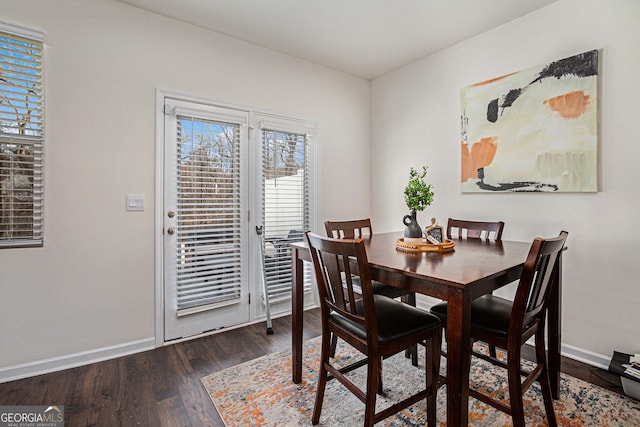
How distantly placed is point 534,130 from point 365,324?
2170 mm

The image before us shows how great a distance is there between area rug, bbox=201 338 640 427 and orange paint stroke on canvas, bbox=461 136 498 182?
1.62 metres

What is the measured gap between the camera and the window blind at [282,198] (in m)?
3.10

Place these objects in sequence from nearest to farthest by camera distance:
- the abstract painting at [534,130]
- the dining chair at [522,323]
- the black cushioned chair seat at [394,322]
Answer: the dining chair at [522,323]
the black cushioned chair seat at [394,322]
the abstract painting at [534,130]

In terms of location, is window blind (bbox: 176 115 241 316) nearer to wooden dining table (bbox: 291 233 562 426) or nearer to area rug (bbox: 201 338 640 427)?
area rug (bbox: 201 338 640 427)

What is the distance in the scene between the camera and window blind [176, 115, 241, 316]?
2.66m

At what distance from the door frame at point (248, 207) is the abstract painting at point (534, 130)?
1516mm

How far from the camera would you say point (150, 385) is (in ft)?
6.59

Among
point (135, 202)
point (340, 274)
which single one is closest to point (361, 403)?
point (340, 274)

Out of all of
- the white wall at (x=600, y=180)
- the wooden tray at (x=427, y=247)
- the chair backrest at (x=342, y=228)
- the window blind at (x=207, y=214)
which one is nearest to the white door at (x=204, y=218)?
the window blind at (x=207, y=214)

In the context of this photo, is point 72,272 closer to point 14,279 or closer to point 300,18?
point 14,279

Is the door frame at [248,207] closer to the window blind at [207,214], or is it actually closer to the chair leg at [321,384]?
the window blind at [207,214]

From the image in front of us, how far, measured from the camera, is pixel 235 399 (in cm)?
186

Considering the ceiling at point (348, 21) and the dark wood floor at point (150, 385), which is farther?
the ceiling at point (348, 21)

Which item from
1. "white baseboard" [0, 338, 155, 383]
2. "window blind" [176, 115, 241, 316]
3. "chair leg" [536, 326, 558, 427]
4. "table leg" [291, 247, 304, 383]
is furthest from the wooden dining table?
"white baseboard" [0, 338, 155, 383]
